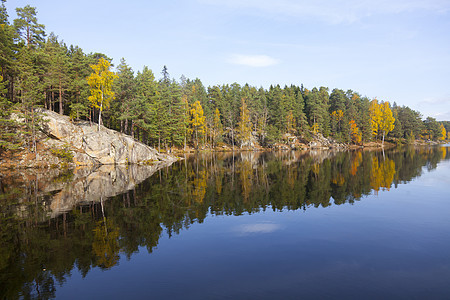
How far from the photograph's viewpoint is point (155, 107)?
7012cm

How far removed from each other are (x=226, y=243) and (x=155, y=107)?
201 feet

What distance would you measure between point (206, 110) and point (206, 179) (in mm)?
69114

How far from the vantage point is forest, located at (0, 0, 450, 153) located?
46.1m

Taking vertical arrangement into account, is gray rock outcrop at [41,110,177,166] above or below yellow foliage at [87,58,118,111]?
below

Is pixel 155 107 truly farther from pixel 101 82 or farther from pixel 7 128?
pixel 7 128

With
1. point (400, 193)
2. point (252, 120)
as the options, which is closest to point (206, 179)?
point (400, 193)

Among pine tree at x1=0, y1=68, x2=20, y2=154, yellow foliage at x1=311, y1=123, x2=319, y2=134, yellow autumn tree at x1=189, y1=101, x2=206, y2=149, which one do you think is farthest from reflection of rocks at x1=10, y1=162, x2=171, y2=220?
yellow foliage at x1=311, y1=123, x2=319, y2=134

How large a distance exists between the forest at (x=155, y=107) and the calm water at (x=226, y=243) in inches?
1101

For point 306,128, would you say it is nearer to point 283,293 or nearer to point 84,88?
point 84,88

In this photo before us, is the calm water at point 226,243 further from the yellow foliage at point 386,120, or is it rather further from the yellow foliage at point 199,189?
the yellow foliage at point 386,120

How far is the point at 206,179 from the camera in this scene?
35.2 metres

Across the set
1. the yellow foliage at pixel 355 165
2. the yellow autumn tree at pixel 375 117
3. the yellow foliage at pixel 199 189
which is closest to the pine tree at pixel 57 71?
the yellow foliage at pixel 199 189

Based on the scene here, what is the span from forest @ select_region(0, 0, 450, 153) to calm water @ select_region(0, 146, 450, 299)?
27978 mm

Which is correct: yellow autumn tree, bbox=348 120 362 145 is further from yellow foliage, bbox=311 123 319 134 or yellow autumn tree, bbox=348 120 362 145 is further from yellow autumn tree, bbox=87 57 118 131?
yellow autumn tree, bbox=87 57 118 131
